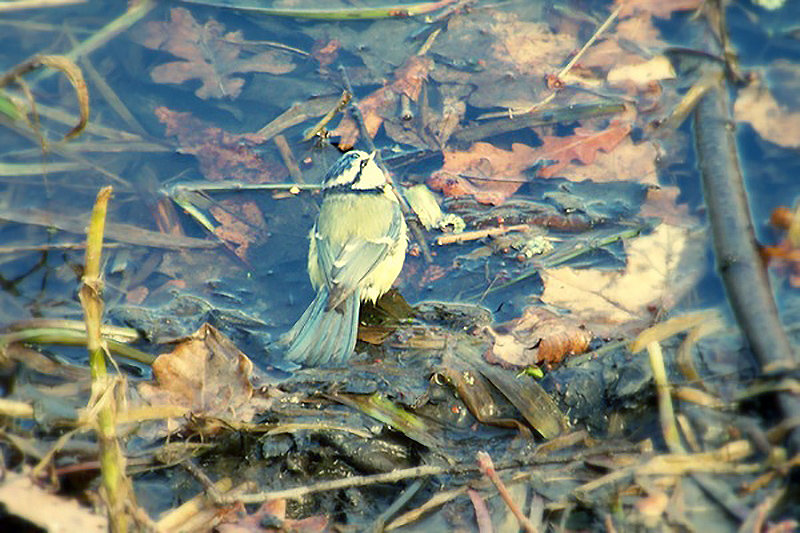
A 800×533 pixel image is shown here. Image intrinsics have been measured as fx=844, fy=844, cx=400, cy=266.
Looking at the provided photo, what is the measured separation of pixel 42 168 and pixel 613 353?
4238 millimetres

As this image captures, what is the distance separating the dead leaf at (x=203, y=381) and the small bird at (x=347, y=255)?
0.72 meters

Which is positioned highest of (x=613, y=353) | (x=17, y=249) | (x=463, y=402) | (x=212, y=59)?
(x=212, y=59)

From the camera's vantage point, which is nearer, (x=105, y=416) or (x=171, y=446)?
(x=105, y=416)

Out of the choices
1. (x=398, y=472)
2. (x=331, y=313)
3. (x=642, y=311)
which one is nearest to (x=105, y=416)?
(x=398, y=472)

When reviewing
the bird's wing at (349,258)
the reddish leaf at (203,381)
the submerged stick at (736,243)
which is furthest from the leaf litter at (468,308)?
the bird's wing at (349,258)

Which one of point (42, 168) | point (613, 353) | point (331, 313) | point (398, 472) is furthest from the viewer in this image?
point (42, 168)

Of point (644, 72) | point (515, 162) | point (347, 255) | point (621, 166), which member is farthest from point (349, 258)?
point (644, 72)

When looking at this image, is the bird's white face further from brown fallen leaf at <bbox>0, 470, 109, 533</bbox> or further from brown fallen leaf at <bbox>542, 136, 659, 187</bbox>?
brown fallen leaf at <bbox>0, 470, 109, 533</bbox>

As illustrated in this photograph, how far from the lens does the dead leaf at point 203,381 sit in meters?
3.90

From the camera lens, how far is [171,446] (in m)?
3.72

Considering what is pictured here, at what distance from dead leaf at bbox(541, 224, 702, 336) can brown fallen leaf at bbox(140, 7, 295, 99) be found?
319cm

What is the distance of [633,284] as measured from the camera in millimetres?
4629

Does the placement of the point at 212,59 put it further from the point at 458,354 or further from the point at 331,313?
the point at 458,354

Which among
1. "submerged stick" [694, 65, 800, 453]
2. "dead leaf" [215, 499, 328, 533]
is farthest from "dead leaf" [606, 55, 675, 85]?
"dead leaf" [215, 499, 328, 533]
